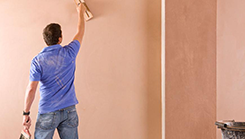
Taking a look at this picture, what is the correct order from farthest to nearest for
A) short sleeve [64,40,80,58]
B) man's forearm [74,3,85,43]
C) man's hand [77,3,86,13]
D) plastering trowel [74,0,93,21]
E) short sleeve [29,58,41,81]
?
plastering trowel [74,0,93,21] < man's hand [77,3,86,13] < man's forearm [74,3,85,43] < short sleeve [64,40,80,58] < short sleeve [29,58,41,81]

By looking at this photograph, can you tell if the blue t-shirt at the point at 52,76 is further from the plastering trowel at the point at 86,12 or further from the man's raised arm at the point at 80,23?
the plastering trowel at the point at 86,12

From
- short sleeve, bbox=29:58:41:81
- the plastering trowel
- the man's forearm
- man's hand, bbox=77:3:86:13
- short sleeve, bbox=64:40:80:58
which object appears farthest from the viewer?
the plastering trowel

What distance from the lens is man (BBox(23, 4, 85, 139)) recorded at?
1.82 metres

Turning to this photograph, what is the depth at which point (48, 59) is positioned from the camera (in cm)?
185

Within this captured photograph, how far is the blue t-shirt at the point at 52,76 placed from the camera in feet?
6.02

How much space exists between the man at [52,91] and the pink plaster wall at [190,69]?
926mm

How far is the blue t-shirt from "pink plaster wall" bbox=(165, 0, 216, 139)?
0.95 metres

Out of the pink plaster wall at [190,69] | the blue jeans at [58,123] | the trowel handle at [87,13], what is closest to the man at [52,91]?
the blue jeans at [58,123]
